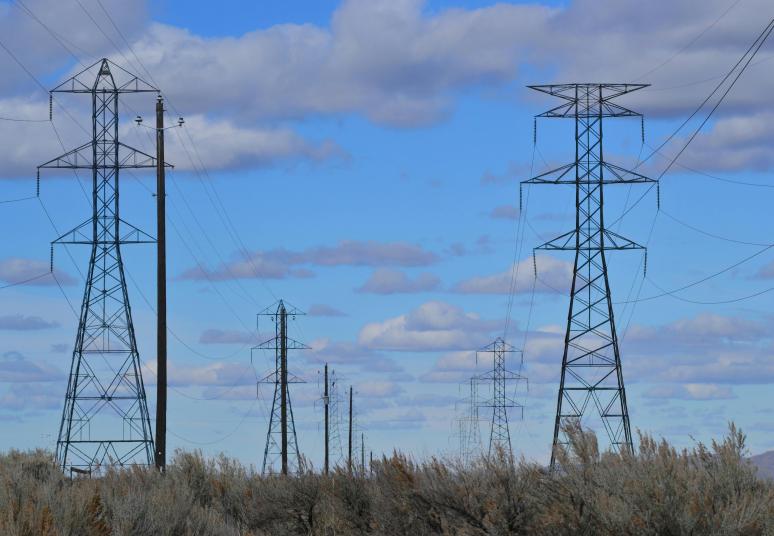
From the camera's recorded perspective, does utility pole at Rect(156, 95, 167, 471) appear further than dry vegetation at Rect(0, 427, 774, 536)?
Yes

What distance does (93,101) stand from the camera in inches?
1927

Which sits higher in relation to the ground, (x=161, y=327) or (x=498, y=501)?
(x=161, y=327)

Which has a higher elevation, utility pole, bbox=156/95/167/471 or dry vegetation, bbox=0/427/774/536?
utility pole, bbox=156/95/167/471

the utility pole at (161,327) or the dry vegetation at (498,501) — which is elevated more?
the utility pole at (161,327)

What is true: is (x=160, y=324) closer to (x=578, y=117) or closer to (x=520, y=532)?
(x=520, y=532)

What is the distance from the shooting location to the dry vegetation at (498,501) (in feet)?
58.0

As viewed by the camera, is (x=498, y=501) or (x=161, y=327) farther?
(x=161, y=327)

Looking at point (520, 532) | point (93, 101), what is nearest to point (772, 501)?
point (520, 532)

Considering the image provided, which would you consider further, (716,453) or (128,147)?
(128,147)

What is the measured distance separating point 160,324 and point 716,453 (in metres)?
17.2

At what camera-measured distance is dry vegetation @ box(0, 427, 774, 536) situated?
58.0 ft

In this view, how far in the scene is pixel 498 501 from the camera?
22203 millimetres

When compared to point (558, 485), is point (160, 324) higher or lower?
higher

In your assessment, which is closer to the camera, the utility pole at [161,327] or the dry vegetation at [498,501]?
the dry vegetation at [498,501]
